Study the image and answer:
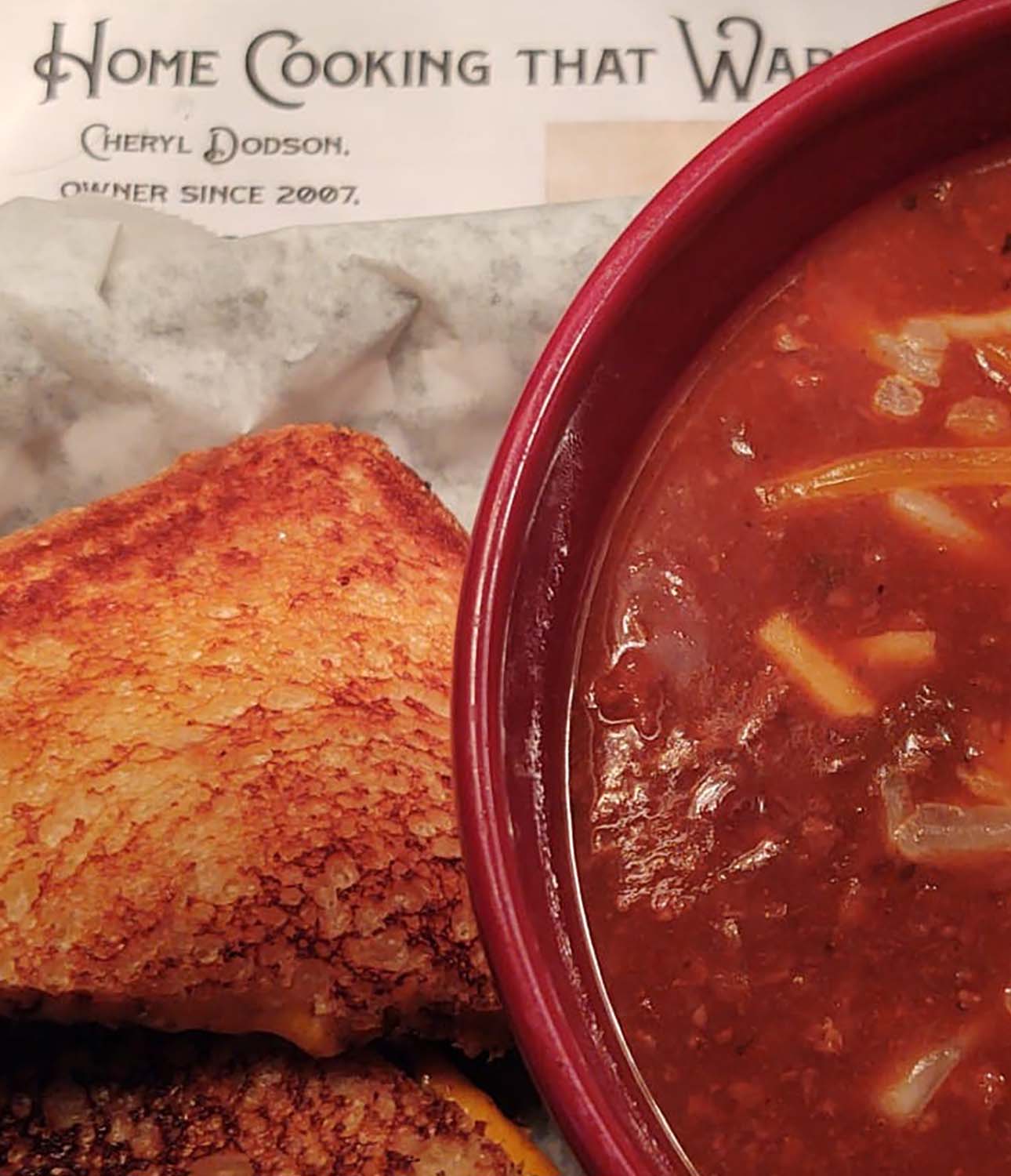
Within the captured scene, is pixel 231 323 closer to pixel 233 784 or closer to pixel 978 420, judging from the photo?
pixel 233 784

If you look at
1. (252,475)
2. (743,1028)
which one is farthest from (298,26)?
(743,1028)

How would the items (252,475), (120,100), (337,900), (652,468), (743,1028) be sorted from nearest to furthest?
(743,1028) → (652,468) → (337,900) → (252,475) → (120,100)

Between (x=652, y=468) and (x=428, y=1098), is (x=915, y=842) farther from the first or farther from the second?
(x=428, y=1098)

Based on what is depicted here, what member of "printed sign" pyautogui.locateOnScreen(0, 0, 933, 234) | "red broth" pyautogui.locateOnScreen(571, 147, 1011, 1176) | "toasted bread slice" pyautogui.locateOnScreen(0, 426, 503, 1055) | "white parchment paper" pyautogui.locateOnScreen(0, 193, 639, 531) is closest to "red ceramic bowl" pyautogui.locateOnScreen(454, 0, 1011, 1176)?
"red broth" pyautogui.locateOnScreen(571, 147, 1011, 1176)

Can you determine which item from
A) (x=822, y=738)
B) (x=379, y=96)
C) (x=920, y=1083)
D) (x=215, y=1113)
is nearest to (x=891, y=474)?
(x=822, y=738)

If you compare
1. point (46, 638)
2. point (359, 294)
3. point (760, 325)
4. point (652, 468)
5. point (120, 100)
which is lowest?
point (46, 638)

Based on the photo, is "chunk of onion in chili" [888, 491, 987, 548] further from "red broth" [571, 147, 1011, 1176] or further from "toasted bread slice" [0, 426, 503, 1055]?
"toasted bread slice" [0, 426, 503, 1055]

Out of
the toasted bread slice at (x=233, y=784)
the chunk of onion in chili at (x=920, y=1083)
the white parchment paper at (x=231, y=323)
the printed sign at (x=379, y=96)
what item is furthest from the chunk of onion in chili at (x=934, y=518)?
the printed sign at (x=379, y=96)
